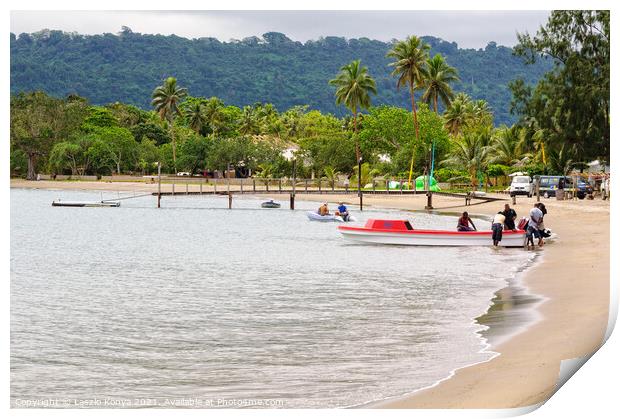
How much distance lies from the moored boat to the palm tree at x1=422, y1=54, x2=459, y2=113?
83.8 metres

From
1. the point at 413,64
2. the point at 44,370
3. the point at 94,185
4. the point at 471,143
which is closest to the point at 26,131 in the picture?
the point at 94,185

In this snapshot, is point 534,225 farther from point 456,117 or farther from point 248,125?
point 248,125

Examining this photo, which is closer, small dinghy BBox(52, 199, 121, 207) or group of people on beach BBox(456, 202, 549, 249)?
group of people on beach BBox(456, 202, 549, 249)

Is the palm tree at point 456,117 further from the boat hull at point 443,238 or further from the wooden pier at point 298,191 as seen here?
the boat hull at point 443,238

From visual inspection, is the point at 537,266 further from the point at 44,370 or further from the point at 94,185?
the point at 94,185

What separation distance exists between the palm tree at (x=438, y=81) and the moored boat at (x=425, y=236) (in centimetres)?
8380

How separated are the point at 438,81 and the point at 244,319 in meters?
107

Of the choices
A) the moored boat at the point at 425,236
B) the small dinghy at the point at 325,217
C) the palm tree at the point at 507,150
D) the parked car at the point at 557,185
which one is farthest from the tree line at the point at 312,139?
the moored boat at the point at 425,236

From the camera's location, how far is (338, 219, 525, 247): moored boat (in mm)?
45406

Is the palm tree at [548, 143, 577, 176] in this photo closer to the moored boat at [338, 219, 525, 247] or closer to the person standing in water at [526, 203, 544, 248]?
the moored boat at [338, 219, 525, 247]

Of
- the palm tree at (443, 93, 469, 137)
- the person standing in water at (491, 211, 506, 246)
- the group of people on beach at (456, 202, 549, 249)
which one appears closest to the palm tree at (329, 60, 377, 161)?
the palm tree at (443, 93, 469, 137)

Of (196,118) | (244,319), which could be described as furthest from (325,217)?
(196,118)

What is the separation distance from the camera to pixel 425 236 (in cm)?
4647

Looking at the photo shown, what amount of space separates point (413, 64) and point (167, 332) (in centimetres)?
10617
